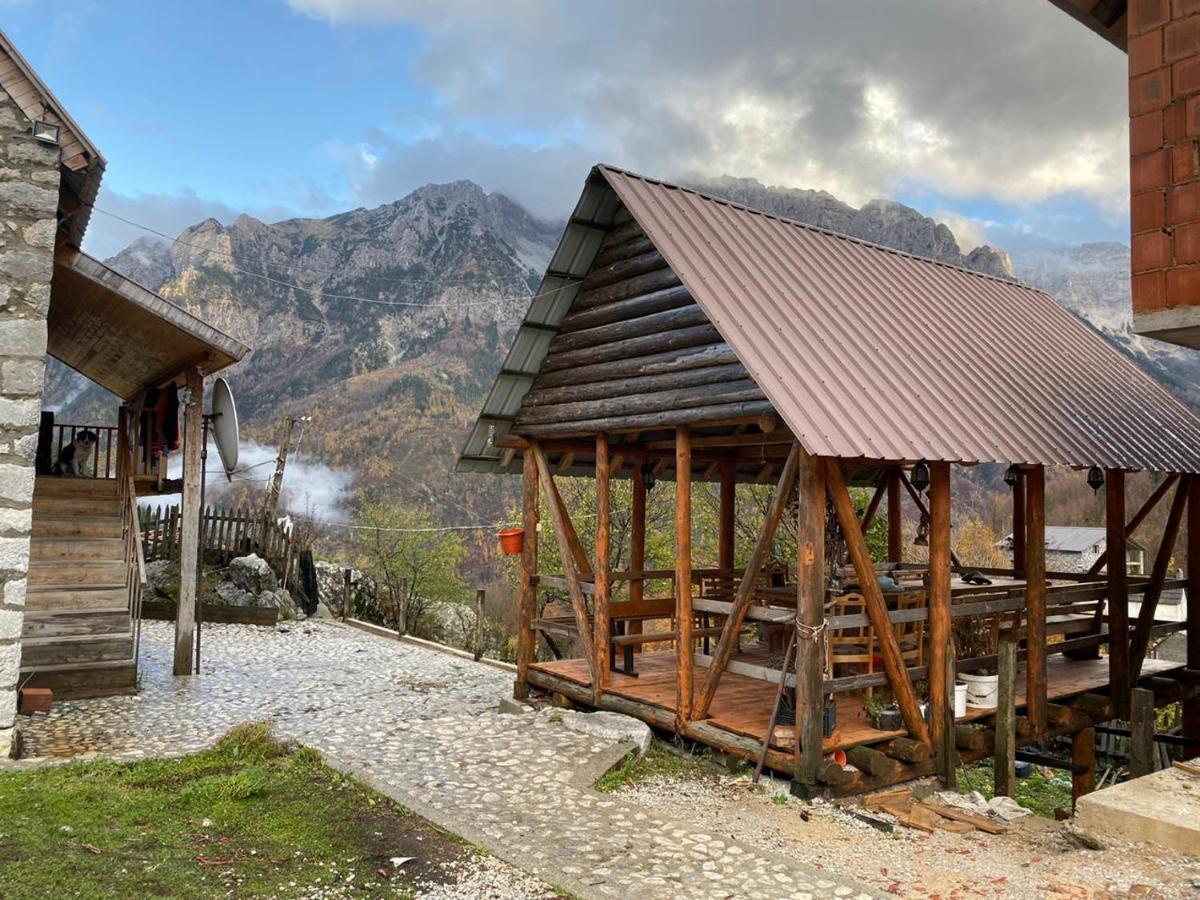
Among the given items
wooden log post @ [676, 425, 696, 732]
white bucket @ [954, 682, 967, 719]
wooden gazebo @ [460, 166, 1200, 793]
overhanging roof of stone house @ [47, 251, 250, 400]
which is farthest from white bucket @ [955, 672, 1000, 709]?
overhanging roof of stone house @ [47, 251, 250, 400]

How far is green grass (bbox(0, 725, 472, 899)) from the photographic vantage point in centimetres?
479

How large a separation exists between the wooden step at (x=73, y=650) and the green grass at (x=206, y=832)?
3599mm

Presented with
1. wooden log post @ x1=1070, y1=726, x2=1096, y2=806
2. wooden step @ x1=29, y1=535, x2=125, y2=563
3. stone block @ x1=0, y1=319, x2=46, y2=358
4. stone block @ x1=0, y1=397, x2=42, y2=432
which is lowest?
wooden log post @ x1=1070, y1=726, x2=1096, y2=806

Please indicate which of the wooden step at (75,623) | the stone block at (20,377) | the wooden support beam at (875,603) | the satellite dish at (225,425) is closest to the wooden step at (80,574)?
the wooden step at (75,623)

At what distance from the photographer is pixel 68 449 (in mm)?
15773

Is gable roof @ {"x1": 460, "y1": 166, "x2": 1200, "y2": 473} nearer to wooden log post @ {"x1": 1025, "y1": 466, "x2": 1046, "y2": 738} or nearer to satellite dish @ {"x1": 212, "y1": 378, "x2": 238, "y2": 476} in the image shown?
wooden log post @ {"x1": 1025, "y1": 466, "x2": 1046, "y2": 738}

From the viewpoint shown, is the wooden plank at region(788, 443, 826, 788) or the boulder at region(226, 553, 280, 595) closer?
the wooden plank at region(788, 443, 826, 788)

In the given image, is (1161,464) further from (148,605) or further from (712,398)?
(148,605)

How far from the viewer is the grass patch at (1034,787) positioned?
13.4 meters

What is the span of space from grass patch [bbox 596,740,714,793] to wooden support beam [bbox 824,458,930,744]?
5.89 feet

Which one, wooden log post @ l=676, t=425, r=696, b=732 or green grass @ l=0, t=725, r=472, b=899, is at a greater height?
wooden log post @ l=676, t=425, r=696, b=732

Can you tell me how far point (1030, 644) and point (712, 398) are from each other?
4.66 metres

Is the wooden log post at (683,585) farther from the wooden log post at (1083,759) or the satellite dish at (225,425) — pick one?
the satellite dish at (225,425)

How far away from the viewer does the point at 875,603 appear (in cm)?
761
